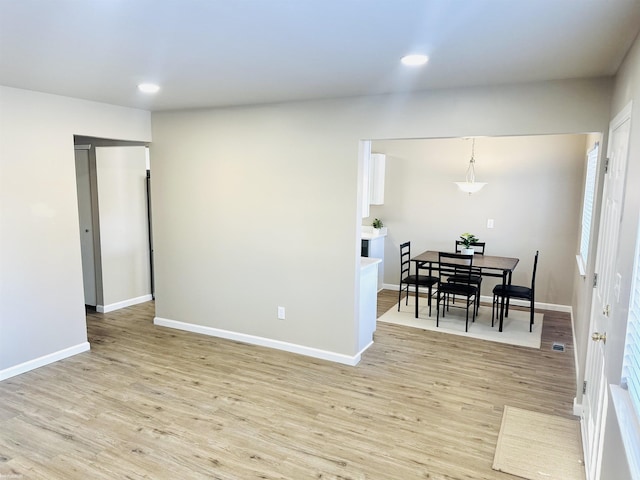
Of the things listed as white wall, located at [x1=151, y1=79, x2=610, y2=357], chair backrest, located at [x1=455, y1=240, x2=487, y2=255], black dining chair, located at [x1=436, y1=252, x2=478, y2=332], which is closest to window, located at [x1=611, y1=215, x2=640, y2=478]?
white wall, located at [x1=151, y1=79, x2=610, y2=357]

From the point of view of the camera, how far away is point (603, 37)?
2129 millimetres

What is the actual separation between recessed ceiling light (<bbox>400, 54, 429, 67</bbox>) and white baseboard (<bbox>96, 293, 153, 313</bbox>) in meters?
4.74

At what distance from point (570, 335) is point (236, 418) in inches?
152

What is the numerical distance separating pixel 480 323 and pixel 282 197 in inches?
115

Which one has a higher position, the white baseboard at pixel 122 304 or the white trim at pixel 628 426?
the white trim at pixel 628 426

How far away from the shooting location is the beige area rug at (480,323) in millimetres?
4805

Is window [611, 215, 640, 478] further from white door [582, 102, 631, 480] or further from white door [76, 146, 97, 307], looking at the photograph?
white door [76, 146, 97, 307]

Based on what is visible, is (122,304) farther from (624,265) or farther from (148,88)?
(624,265)

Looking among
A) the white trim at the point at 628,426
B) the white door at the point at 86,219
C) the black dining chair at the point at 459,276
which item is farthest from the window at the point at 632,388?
the white door at the point at 86,219

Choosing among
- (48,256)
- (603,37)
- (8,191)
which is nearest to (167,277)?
(48,256)

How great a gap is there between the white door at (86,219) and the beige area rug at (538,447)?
16.2 feet

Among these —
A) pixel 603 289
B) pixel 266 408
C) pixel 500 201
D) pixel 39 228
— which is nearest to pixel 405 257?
pixel 500 201

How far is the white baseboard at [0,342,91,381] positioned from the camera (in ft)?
12.1

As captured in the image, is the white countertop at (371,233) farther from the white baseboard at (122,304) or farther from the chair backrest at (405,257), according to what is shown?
the white baseboard at (122,304)
